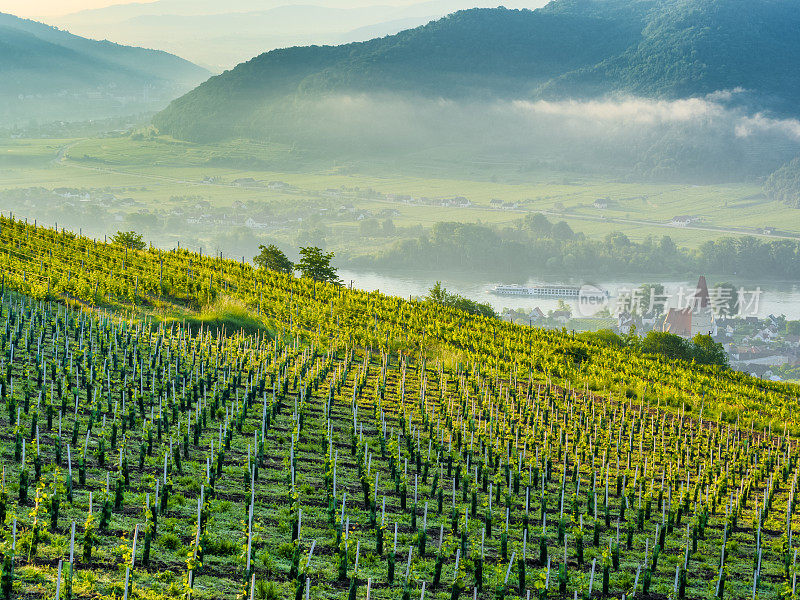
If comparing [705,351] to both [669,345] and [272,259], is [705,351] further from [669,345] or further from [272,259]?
[272,259]

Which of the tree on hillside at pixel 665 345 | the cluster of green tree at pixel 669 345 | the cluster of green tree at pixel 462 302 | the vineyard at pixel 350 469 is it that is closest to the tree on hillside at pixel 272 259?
the cluster of green tree at pixel 462 302

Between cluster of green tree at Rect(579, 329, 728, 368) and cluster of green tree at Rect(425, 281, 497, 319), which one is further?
cluster of green tree at Rect(425, 281, 497, 319)

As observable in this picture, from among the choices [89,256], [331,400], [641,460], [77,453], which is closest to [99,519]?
[77,453]

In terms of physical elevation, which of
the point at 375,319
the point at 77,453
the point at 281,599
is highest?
the point at 375,319

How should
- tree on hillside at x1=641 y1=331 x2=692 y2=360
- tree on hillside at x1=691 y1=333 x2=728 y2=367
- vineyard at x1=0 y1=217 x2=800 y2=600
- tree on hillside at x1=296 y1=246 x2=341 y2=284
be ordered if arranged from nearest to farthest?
vineyard at x1=0 y1=217 x2=800 y2=600 < tree on hillside at x1=641 y1=331 x2=692 y2=360 < tree on hillside at x1=296 y1=246 x2=341 y2=284 < tree on hillside at x1=691 y1=333 x2=728 y2=367

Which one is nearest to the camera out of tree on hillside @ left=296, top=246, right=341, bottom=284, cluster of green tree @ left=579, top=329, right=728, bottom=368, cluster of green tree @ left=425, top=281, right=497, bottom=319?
cluster of green tree @ left=579, top=329, right=728, bottom=368

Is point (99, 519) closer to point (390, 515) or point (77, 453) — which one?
point (77, 453)

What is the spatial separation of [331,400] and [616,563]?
34.4 ft

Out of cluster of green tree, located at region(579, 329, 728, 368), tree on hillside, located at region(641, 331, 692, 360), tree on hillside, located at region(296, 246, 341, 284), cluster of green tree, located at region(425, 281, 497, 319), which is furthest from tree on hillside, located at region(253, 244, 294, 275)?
tree on hillside, located at region(641, 331, 692, 360)

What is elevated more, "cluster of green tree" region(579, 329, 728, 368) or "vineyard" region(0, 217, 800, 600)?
"cluster of green tree" region(579, 329, 728, 368)

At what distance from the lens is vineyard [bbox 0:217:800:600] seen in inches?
474

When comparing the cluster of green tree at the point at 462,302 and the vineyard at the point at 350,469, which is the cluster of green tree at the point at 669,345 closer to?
the cluster of green tree at the point at 462,302

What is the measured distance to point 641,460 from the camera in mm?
21562

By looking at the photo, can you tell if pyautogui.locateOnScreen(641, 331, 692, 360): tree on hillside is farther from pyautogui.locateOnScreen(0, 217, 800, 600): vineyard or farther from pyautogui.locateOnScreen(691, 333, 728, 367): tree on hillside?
pyautogui.locateOnScreen(0, 217, 800, 600): vineyard
